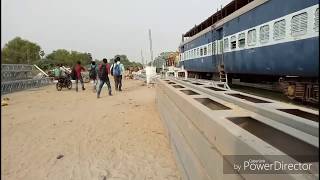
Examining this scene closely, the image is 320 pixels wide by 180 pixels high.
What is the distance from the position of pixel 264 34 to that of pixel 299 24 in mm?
2446

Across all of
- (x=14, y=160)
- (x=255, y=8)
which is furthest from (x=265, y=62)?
(x=14, y=160)

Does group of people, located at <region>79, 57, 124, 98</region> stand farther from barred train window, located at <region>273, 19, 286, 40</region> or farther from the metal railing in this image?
barred train window, located at <region>273, 19, 286, 40</region>

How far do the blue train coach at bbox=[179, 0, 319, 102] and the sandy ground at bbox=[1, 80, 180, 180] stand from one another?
9.79 ft

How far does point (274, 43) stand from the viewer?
11.0 metres

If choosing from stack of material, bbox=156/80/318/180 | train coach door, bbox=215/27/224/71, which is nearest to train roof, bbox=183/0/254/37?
train coach door, bbox=215/27/224/71

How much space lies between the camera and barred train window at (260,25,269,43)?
37.9 feet

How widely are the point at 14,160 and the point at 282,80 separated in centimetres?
778

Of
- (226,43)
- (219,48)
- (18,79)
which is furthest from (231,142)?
(18,79)

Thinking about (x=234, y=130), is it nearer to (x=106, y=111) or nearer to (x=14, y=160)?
(x=14, y=160)

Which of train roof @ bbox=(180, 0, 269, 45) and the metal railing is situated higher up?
train roof @ bbox=(180, 0, 269, 45)

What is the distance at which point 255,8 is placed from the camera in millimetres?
12516

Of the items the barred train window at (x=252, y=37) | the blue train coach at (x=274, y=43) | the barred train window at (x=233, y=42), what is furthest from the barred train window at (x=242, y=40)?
the barred train window at (x=233, y=42)

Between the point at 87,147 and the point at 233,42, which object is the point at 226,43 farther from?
the point at 87,147

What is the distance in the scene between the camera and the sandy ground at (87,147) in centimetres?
586
